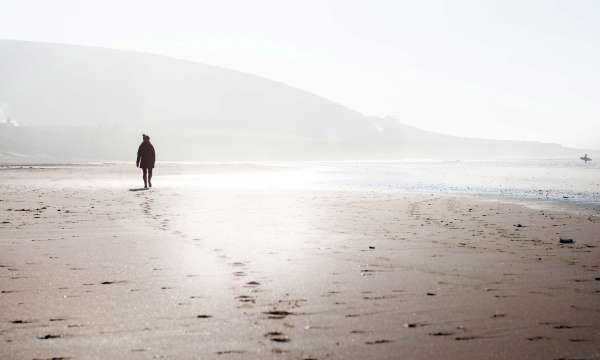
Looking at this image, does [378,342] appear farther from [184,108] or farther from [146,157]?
[184,108]

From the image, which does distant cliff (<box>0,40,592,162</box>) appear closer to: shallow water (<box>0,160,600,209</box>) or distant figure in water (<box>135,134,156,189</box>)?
shallow water (<box>0,160,600,209</box>)

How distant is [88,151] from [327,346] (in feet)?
301

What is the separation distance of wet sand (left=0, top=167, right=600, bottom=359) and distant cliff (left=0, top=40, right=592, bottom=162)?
296ft

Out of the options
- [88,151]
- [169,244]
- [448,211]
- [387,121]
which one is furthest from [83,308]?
[387,121]

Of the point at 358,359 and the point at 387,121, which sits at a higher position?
the point at 387,121

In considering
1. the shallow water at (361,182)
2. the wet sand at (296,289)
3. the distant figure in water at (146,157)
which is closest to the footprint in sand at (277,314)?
the wet sand at (296,289)

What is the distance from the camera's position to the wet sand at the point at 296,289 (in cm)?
484

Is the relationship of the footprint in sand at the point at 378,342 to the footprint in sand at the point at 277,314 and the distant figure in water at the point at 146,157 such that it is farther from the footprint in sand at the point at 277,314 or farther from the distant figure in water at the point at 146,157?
the distant figure in water at the point at 146,157

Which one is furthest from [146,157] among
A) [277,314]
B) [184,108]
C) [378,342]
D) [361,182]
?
[184,108]

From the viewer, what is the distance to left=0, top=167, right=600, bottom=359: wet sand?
4.84 metres

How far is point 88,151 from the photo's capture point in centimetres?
9094

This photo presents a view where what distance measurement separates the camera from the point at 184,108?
140000 millimetres

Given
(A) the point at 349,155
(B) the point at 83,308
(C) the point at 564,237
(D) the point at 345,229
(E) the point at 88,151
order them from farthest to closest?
(A) the point at 349,155 < (E) the point at 88,151 < (D) the point at 345,229 < (C) the point at 564,237 < (B) the point at 83,308

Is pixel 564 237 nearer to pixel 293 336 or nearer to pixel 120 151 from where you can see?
pixel 293 336
